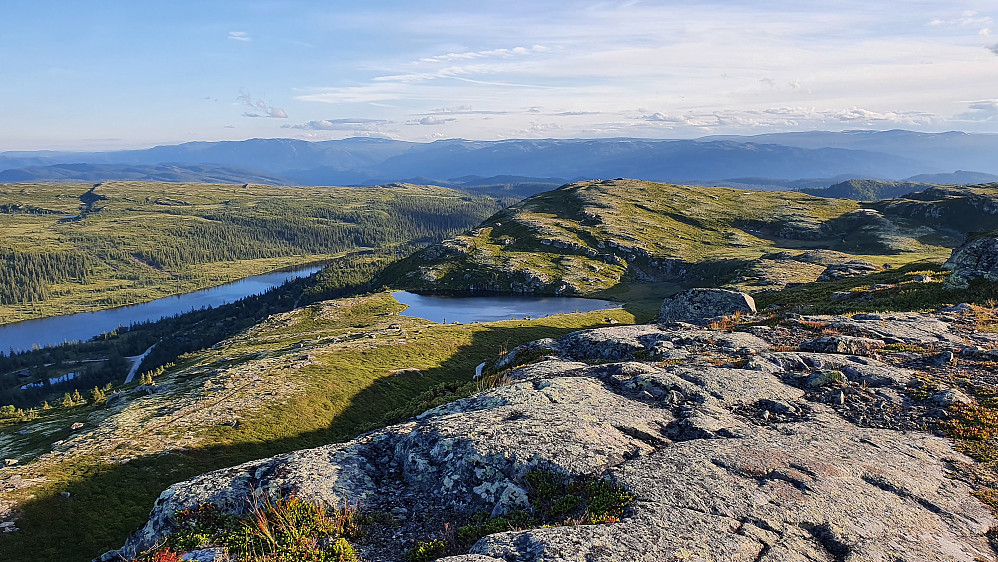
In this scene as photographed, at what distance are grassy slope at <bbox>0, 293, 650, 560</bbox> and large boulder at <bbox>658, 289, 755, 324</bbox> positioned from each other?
80.3 ft

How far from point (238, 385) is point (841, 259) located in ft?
503

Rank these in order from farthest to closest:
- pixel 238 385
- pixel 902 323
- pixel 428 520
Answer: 1. pixel 238 385
2. pixel 902 323
3. pixel 428 520

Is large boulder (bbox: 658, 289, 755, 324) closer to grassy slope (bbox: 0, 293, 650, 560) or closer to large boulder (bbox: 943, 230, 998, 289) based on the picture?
large boulder (bbox: 943, 230, 998, 289)

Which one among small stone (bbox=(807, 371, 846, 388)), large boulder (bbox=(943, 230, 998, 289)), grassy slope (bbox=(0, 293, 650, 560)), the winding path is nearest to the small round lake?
grassy slope (bbox=(0, 293, 650, 560))

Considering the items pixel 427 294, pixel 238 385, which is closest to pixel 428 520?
pixel 238 385

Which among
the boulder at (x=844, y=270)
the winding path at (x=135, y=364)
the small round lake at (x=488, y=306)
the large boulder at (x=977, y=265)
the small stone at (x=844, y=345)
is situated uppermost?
the large boulder at (x=977, y=265)

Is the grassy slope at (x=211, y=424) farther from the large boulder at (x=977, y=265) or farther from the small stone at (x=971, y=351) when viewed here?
the large boulder at (x=977, y=265)

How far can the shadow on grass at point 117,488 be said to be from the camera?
25.0 meters

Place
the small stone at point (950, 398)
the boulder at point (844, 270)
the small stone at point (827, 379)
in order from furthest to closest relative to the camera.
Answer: the boulder at point (844, 270) → the small stone at point (827, 379) → the small stone at point (950, 398)

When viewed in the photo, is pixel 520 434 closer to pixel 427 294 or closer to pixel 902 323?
pixel 902 323

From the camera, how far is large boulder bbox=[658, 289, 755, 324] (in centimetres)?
5603

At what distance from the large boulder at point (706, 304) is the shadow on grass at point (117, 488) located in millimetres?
36825

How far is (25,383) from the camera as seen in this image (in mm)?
169125

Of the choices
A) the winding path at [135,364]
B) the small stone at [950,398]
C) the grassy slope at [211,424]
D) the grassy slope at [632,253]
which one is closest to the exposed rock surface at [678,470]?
the small stone at [950,398]
